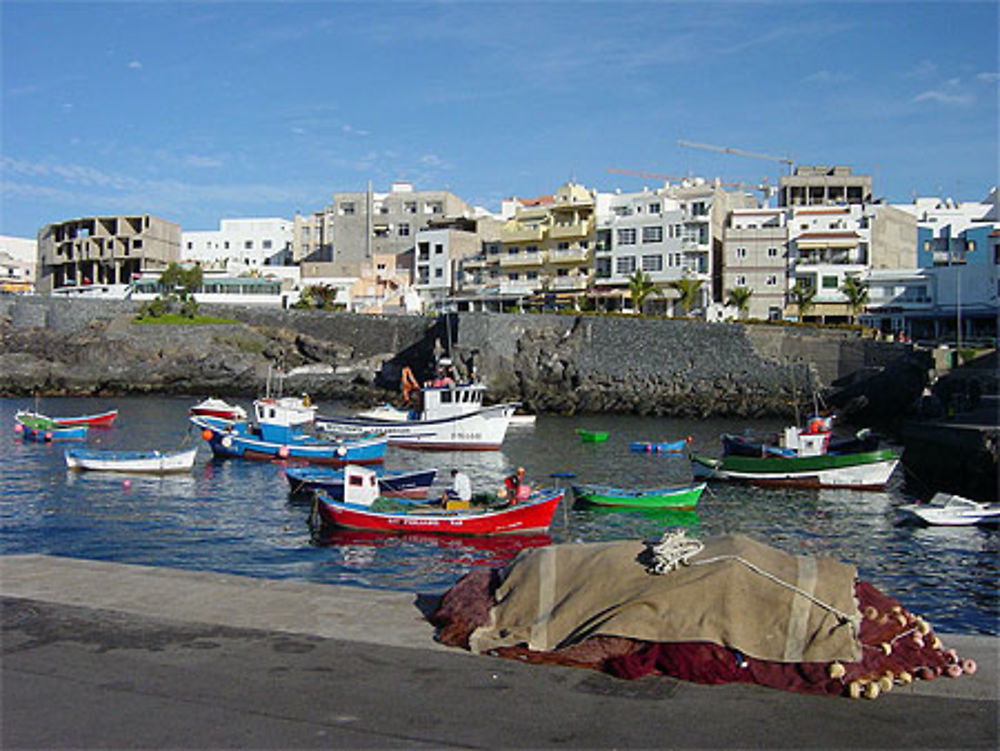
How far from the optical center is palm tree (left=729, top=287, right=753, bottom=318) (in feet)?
247

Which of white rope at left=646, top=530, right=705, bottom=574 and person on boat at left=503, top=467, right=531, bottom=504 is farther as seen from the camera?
person on boat at left=503, top=467, right=531, bottom=504

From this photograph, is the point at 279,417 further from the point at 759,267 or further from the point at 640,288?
the point at 759,267

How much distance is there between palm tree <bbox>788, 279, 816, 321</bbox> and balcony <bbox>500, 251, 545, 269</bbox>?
69.0 ft

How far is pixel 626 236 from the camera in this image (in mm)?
79625

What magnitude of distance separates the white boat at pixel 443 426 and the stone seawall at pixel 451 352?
1761 centimetres

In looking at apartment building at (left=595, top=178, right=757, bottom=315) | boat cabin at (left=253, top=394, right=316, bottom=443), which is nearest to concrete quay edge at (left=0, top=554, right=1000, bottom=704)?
boat cabin at (left=253, top=394, right=316, bottom=443)

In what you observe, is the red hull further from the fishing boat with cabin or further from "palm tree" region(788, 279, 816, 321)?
"palm tree" region(788, 279, 816, 321)

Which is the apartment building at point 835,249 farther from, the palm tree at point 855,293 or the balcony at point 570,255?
the balcony at point 570,255

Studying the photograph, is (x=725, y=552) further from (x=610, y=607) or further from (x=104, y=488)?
(x=104, y=488)

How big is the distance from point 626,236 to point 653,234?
8.00 ft

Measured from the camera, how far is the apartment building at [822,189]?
88938mm

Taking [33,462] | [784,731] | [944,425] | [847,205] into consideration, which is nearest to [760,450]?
[944,425]

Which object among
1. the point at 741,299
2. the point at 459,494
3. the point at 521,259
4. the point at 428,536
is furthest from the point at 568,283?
the point at 428,536

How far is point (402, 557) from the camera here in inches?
835
